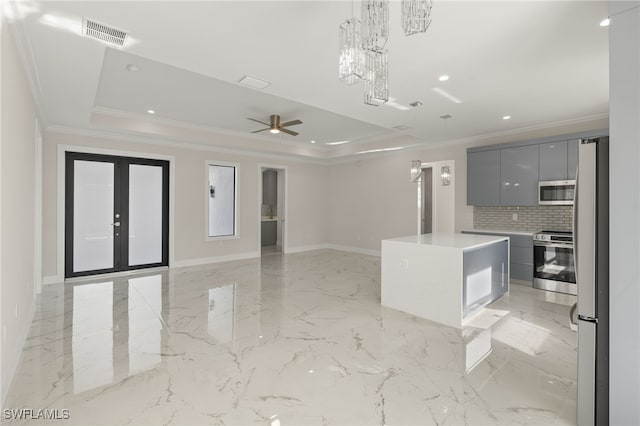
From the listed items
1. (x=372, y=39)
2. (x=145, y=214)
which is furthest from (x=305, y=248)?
(x=372, y=39)

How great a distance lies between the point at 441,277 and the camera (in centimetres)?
360

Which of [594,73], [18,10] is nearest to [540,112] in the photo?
[594,73]

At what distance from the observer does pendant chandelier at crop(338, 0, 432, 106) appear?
65.1 inches

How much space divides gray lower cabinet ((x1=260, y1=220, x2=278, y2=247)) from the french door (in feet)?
11.6

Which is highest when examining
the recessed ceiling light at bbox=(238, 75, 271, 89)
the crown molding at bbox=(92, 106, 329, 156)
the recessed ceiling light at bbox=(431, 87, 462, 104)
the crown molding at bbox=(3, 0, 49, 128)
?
the crown molding at bbox=(92, 106, 329, 156)

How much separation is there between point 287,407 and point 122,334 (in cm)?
213

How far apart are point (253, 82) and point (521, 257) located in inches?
191

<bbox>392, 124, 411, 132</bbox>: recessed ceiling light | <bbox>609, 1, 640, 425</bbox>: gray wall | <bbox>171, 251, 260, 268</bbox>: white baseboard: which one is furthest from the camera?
<bbox>171, 251, 260, 268</bbox>: white baseboard

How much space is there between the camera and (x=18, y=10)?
2.25 m

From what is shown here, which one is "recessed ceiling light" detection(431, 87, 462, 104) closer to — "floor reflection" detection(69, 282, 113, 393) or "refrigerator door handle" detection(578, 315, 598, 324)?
"refrigerator door handle" detection(578, 315, 598, 324)

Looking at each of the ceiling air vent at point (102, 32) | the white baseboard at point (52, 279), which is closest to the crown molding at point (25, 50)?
the ceiling air vent at point (102, 32)

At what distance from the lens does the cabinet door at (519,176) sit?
5.25 metres

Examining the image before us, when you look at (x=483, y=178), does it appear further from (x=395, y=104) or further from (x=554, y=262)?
(x=395, y=104)

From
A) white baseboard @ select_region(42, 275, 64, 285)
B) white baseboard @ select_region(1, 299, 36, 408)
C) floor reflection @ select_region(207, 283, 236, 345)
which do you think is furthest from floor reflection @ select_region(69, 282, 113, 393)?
floor reflection @ select_region(207, 283, 236, 345)
